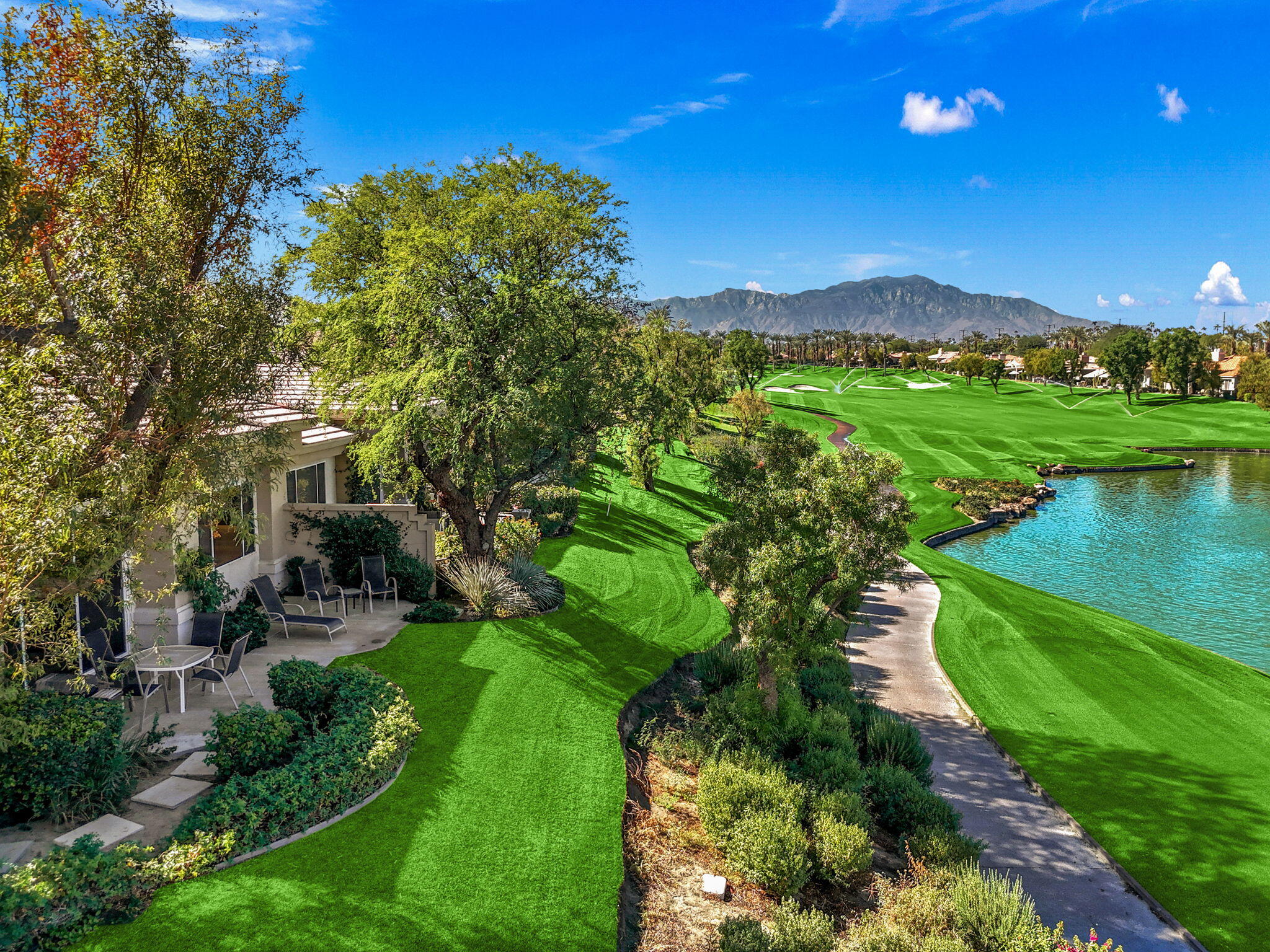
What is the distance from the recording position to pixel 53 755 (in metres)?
7.35

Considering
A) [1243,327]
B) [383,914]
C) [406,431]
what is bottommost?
[383,914]

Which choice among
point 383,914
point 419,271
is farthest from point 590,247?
point 383,914

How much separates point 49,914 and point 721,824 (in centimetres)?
665

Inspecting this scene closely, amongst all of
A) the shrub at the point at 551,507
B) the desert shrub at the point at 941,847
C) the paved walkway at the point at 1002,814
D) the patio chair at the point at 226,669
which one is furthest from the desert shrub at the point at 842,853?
the shrub at the point at 551,507

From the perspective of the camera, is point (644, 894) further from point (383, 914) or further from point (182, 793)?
point (182, 793)

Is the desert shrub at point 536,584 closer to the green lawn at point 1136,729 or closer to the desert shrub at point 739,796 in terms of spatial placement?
the desert shrub at point 739,796

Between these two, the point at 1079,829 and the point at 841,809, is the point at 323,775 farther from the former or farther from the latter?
the point at 1079,829

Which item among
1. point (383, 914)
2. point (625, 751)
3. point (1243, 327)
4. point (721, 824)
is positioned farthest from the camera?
point (1243, 327)

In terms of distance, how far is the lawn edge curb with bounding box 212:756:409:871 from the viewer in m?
7.04

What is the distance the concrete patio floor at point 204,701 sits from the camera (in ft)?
24.1

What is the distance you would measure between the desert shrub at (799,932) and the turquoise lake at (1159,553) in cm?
1922

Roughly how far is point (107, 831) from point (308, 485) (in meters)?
12.1

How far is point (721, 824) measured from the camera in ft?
30.8

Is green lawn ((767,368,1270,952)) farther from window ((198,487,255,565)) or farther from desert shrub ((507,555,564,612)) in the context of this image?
window ((198,487,255,565))
